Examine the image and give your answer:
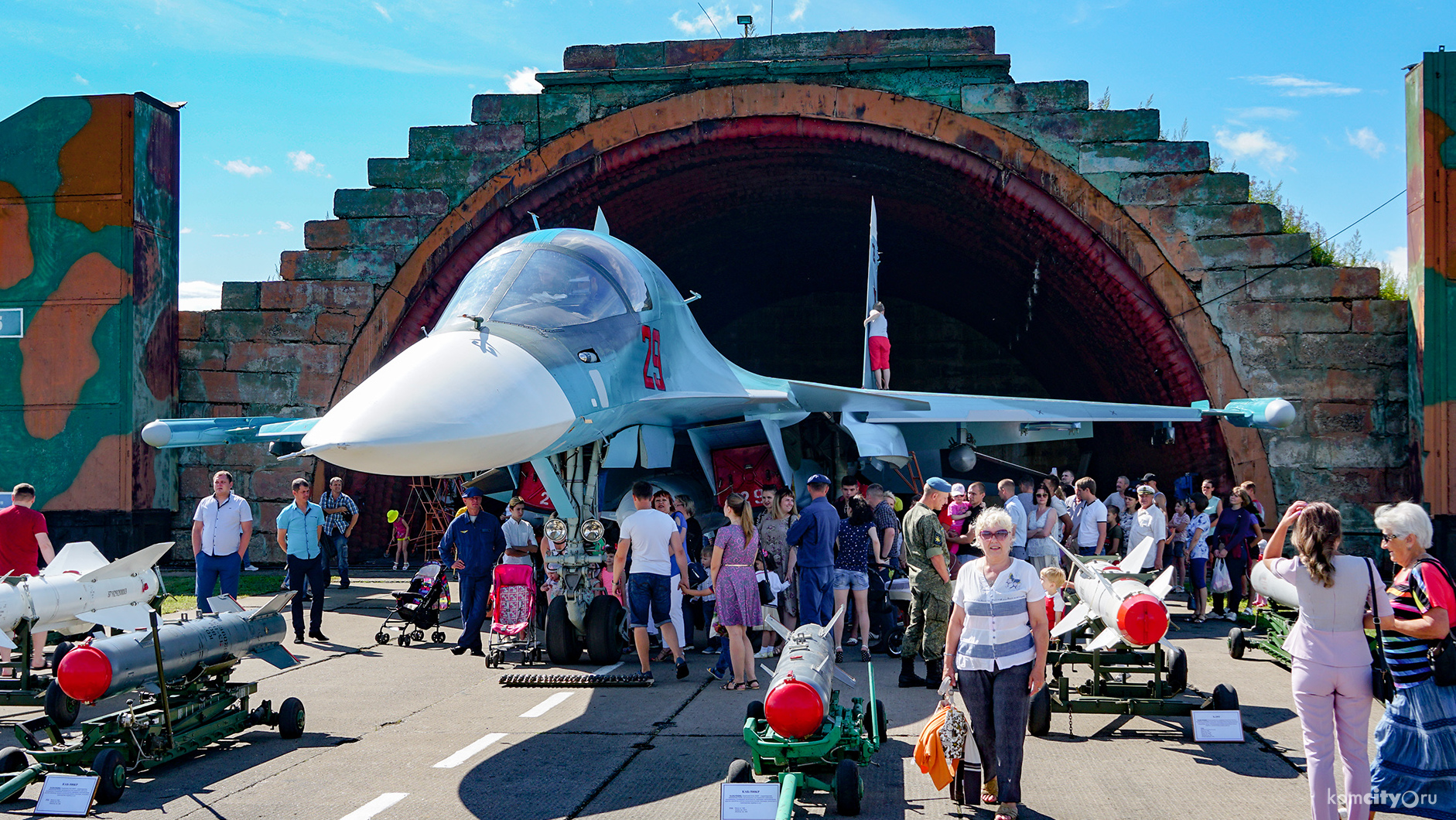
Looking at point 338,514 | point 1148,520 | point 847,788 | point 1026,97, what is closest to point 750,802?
point 847,788

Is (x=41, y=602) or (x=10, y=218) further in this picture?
(x=10, y=218)

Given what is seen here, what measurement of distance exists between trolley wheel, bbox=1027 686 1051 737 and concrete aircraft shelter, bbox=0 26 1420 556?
1125 cm

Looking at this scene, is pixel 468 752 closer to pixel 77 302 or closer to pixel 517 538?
pixel 517 538

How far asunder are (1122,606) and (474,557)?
5897 millimetres

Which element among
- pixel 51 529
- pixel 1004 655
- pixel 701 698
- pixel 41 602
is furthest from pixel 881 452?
pixel 51 529

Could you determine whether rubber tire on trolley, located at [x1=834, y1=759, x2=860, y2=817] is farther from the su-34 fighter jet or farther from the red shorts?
the red shorts

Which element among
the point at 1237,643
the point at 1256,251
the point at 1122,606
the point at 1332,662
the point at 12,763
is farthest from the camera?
the point at 1256,251

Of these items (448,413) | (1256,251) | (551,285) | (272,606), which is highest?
(1256,251)

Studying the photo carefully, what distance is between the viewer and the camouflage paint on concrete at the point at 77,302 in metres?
16.1

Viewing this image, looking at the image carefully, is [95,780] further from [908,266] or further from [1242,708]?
[908,266]

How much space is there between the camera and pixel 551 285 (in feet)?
26.8

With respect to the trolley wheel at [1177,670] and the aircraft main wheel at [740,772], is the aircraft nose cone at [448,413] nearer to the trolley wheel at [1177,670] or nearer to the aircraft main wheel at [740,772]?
the aircraft main wheel at [740,772]

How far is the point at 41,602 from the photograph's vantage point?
7055mm

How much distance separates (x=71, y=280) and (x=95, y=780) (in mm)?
13775
